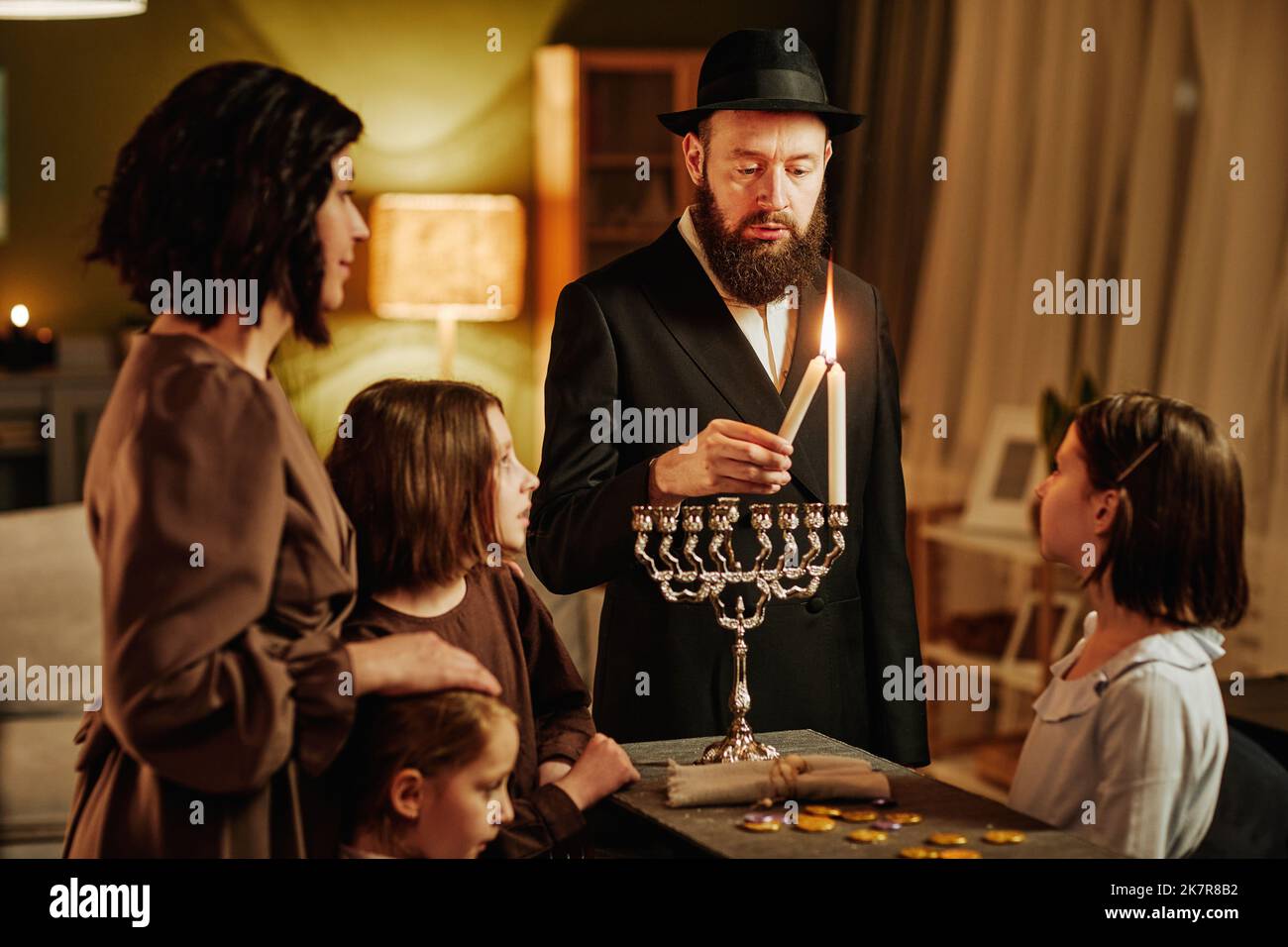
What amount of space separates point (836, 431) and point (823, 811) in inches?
11.8

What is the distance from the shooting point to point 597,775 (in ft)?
3.88

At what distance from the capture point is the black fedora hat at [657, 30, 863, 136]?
1.40m

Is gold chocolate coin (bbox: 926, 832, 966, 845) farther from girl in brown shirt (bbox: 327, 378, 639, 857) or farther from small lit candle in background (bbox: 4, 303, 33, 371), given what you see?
small lit candle in background (bbox: 4, 303, 33, 371)

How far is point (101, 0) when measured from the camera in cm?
205

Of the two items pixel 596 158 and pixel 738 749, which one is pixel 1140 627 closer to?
pixel 738 749

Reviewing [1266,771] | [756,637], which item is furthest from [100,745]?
[1266,771]

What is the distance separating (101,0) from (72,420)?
7.42ft

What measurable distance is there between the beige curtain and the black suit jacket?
145cm

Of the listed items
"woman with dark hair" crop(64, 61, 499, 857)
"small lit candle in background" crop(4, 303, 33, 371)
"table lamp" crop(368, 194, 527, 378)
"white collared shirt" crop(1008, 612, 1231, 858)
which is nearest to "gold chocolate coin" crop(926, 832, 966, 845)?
"white collared shirt" crop(1008, 612, 1231, 858)

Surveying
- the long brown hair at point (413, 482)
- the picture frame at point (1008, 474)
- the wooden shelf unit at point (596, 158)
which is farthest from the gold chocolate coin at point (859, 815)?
the wooden shelf unit at point (596, 158)

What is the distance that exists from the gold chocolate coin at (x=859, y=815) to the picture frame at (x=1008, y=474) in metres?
2.46

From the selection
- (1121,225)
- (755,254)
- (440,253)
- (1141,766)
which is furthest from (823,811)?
(440,253)
